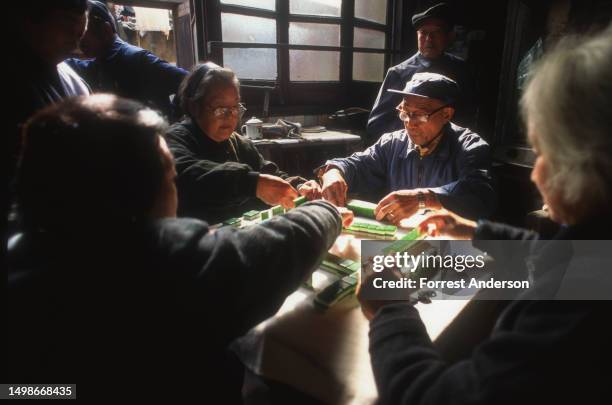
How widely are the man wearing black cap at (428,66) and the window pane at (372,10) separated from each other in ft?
5.58

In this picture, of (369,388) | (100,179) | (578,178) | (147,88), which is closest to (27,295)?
(100,179)

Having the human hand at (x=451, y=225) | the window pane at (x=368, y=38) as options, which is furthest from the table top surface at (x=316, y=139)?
the human hand at (x=451, y=225)

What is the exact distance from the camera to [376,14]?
5.93 metres

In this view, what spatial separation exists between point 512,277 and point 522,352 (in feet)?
2.68

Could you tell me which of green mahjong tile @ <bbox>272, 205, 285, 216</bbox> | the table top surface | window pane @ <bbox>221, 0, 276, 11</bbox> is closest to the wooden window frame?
window pane @ <bbox>221, 0, 276, 11</bbox>

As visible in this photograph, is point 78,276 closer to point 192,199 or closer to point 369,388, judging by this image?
point 369,388

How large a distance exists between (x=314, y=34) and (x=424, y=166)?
3487 millimetres

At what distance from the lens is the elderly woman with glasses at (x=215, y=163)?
237cm

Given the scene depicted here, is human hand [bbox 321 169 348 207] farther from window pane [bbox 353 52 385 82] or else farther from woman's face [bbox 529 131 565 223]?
window pane [bbox 353 52 385 82]

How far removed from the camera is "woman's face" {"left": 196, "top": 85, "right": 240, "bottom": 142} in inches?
103

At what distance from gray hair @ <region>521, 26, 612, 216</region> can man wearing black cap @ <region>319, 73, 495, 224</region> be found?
130cm

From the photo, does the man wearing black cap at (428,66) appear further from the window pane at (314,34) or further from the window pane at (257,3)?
the window pane at (257,3)

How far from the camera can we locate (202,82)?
261cm

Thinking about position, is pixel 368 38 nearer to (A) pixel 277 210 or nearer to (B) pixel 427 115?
(B) pixel 427 115
